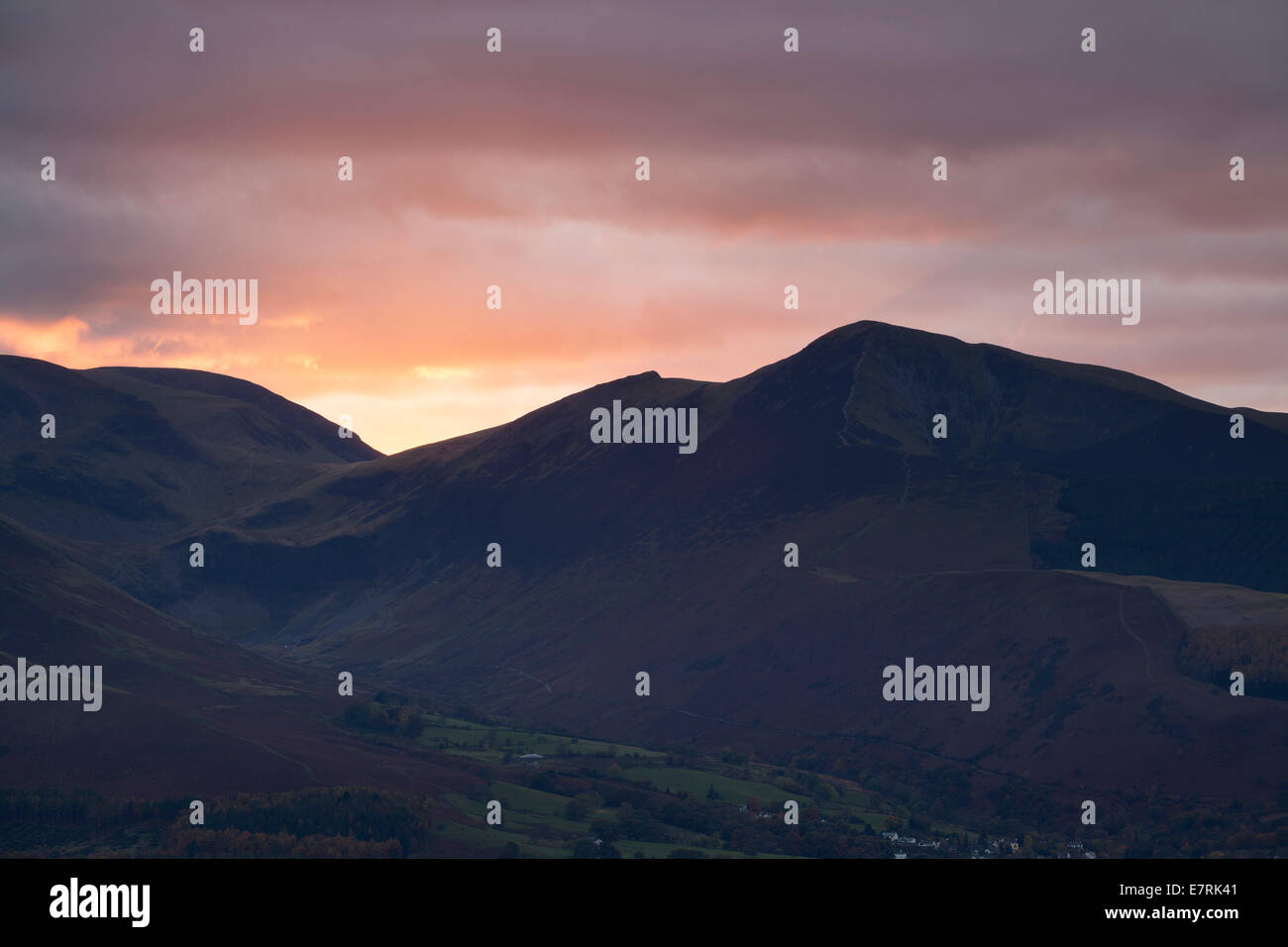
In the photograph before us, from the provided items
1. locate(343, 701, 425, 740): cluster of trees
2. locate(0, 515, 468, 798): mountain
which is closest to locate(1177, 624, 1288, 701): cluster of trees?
locate(0, 515, 468, 798): mountain

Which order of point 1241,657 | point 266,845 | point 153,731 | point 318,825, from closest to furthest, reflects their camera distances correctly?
point 266,845, point 318,825, point 153,731, point 1241,657

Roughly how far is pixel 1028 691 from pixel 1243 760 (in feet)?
116

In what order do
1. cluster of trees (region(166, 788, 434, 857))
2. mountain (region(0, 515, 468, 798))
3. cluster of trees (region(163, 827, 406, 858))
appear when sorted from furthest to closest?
mountain (region(0, 515, 468, 798)) < cluster of trees (region(166, 788, 434, 857)) < cluster of trees (region(163, 827, 406, 858))

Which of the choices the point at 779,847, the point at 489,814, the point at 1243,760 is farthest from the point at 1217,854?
the point at 489,814

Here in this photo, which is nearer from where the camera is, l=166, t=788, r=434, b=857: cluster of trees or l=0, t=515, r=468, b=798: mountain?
l=166, t=788, r=434, b=857: cluster of trees

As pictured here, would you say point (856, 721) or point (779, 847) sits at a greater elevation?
point (856, 721)

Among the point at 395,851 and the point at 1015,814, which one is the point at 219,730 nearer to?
the point at 395,851

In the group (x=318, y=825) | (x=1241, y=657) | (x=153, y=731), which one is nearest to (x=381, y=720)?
(x=153, y=731)

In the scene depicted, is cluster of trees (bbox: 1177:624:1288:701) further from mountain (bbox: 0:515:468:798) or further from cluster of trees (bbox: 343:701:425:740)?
cluster of trees (bbox: 343:701:425:740)

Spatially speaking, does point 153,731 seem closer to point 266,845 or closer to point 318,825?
point 318,825

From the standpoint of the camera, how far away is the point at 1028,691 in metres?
187
